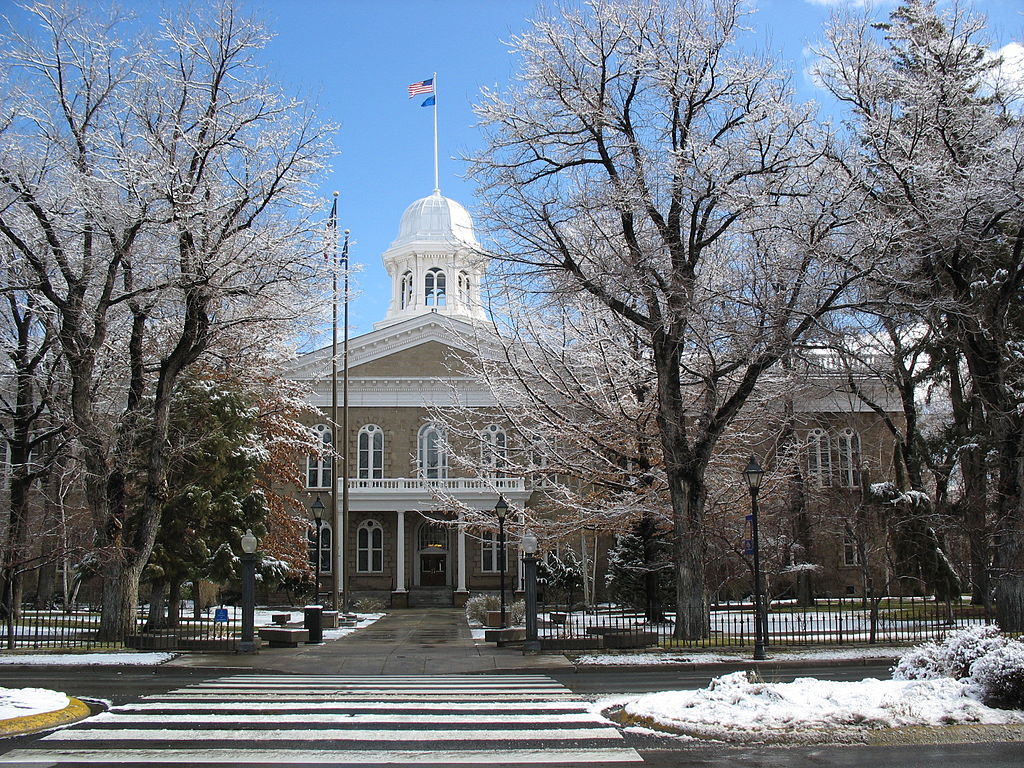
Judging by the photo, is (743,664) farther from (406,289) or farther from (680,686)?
(406,289)

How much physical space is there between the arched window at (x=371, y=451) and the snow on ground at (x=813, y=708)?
39383mm

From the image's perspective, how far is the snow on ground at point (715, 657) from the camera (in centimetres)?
1912

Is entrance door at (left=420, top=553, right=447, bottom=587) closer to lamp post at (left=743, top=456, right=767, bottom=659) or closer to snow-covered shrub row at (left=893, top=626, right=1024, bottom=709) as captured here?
lamp post at (left=743, top=456, right=767, bottom=659)

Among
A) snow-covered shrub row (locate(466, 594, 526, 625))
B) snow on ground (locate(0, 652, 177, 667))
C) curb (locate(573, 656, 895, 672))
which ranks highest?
snow on ground (locate(0, 652, 177, 667))

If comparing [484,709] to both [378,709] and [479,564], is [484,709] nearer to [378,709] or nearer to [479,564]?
[378,709]

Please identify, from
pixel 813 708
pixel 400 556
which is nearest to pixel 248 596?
pixel 813 708

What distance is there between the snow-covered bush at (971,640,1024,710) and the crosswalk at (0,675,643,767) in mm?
4382

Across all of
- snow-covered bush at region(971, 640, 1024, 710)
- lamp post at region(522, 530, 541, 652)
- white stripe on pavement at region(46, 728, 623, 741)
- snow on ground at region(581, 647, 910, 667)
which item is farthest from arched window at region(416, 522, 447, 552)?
snow-covered bush at region(971, 640, 1024, 710)

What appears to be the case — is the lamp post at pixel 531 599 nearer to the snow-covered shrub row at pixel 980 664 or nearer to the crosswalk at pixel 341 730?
the crosswalk at pixel 341 730

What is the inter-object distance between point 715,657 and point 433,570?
112ft

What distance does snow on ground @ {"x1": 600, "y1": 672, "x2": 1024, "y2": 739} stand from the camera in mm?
10938

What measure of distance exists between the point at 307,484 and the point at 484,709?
3873 cm

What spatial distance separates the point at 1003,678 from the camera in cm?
1131

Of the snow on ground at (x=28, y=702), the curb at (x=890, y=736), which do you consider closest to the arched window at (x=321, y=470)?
the snow on ground at (x=28, y=702)
